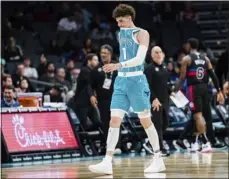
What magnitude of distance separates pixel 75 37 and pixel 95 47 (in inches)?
69.5

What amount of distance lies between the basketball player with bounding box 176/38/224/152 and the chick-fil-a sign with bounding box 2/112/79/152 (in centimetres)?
264

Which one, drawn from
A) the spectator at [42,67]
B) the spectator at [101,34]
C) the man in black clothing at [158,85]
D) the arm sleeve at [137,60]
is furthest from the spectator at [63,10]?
the arm sleeve at [137,60]

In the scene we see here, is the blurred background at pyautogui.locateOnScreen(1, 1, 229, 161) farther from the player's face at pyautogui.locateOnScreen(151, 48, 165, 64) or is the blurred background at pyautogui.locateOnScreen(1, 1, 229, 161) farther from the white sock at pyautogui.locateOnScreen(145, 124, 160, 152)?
the white sock at pyautogui.locateOnScreen(145, 124, 160, 152)

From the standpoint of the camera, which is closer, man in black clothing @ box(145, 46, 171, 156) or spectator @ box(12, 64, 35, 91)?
man in black clothing @ box(145, 46, 171, 156)

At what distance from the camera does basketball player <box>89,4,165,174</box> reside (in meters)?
10.4

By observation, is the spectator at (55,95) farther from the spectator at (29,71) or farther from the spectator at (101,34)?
the spectator at (101,34)

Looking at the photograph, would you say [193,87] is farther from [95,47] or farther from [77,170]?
[95,47]

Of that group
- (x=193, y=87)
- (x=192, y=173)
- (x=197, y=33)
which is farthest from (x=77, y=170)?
(x=197, y=33)

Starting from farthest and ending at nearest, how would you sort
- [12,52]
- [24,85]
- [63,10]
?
[63,10] < [12,52] < [24,85]

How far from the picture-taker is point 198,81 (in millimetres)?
17344

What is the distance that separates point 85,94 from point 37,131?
1475 millimetres

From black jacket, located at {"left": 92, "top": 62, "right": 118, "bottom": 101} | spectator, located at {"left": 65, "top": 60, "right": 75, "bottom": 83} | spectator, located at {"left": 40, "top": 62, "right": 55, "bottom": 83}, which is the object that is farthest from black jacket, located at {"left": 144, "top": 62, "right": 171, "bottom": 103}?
spectator, located at {"left": 65, "top": 60, "right": 75, "bottom": 83}

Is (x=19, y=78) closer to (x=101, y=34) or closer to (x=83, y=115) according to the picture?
(x=83, y=115)

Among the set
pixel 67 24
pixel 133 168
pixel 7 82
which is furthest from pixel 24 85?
pixel 67 24
